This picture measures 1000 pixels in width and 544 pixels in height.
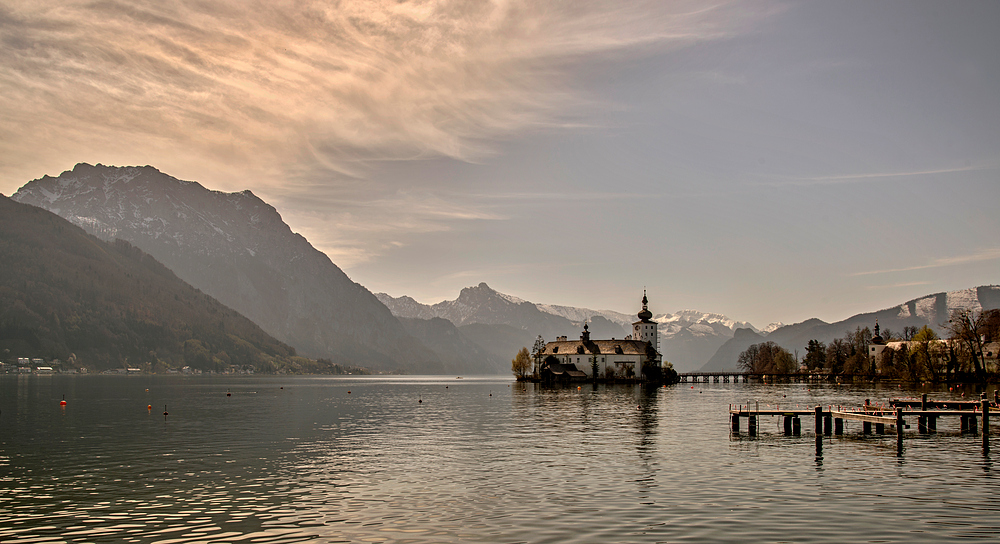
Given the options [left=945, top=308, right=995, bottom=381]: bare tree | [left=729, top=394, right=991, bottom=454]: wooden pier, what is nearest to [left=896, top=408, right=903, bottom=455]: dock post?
[left=729, top=394, right=991, bottom=454]: wooden pier

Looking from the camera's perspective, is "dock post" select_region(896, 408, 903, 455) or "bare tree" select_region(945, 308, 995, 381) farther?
"bare tree" select_region(945, 308, 995, 381)

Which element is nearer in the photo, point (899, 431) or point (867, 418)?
point (899, 431)

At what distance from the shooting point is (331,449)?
6331 centimetres

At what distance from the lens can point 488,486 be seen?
145 ft

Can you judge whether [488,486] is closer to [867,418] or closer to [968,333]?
[867,418]

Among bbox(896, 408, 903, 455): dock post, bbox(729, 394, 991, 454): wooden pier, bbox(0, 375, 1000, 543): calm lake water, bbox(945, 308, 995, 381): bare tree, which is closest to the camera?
bbox(0, 375, 1000, 543): calm lake water

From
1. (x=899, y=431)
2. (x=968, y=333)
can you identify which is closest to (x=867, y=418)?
(x=899, y=431)

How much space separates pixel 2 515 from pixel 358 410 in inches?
3318

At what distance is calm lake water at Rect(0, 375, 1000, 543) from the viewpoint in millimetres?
33062

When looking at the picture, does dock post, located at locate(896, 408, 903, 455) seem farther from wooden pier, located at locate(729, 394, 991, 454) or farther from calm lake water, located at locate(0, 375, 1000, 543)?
calm lake water, located at locate(0, 375, 1000, 543)

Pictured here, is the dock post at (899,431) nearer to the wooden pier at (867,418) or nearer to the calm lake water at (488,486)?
the wooden pier at (867,418)

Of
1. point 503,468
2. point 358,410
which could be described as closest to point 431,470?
point 503,468

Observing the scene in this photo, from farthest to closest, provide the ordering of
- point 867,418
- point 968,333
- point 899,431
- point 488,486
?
point 968,333
point 867,418
point 899,431
point 488,486

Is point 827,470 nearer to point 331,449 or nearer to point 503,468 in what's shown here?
point 503,468
